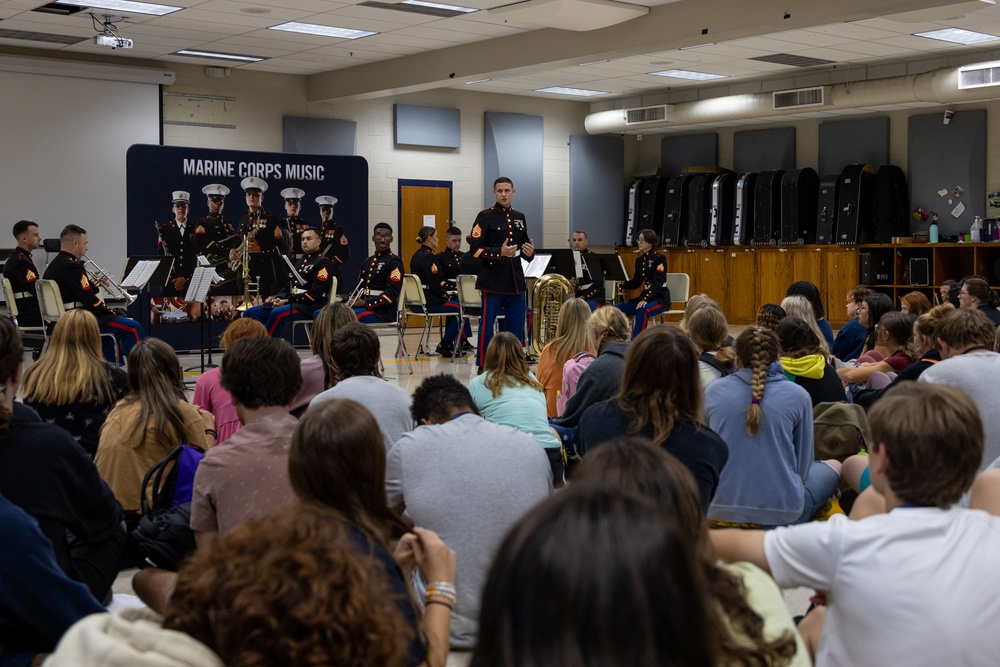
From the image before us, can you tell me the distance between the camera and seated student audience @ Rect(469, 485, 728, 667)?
0.88 m

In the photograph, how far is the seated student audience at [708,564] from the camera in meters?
1.37

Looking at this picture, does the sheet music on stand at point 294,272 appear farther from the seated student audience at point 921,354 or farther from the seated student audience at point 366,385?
the seated student audience at point 921,354

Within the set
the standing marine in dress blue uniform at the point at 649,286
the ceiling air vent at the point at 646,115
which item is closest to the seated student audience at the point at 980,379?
the standing marine in dress blue uniform at the point at 649,286

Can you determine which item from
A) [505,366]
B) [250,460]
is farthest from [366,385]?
[250,460]

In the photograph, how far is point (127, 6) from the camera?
32.2 feet

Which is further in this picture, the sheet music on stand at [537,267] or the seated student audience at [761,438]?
the sheet music on stand at [537,267]

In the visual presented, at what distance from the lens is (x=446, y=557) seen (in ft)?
6.72

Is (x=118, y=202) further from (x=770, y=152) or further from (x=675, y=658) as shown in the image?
(x=675, y=658)

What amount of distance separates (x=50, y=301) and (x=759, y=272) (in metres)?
9.83

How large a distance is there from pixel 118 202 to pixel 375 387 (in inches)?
370

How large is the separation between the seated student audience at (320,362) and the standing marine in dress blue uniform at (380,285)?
4059 millimetres

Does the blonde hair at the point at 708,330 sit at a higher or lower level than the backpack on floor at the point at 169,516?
higher

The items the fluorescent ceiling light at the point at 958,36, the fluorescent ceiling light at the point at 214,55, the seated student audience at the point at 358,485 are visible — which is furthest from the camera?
the fluorescent ceiling light at the point at 214,55

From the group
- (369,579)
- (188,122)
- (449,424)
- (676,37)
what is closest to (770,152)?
(676,37)
